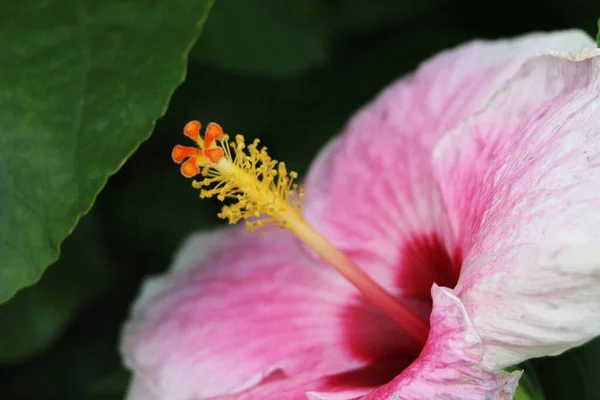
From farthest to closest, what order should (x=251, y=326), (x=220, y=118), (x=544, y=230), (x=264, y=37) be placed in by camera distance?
(x=220, y=118) < (x=264, y=37) < (x=251, y=326) < (x=544, y=230)

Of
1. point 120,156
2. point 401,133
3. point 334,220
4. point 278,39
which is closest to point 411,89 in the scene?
point 401,133

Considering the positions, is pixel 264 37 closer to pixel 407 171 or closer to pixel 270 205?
pixel 407 171

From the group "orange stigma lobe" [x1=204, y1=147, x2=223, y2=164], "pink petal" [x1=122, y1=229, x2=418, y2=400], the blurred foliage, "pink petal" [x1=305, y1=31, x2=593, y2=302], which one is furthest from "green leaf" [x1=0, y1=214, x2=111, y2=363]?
"orange stigma lobe" [x1=204, y1=147, x2=223, y2=164]

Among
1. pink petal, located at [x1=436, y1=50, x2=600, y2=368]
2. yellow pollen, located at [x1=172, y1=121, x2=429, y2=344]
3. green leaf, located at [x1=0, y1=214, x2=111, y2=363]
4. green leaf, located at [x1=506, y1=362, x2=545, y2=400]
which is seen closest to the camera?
pink petal, located at [x1=436, y1=50, x2=600, y2=368]

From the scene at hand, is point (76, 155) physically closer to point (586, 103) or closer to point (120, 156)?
point (120, 156)

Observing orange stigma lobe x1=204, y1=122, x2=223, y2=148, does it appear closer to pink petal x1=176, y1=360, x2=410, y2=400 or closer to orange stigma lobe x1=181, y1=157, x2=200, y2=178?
orange stigma lobe x1=181, y1=157, x2=200, y2=178

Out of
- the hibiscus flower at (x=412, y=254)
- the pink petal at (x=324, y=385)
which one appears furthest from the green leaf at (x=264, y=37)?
the pink petal at (x=324, y=385)

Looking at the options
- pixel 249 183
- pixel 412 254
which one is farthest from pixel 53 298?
pixel 412 254
